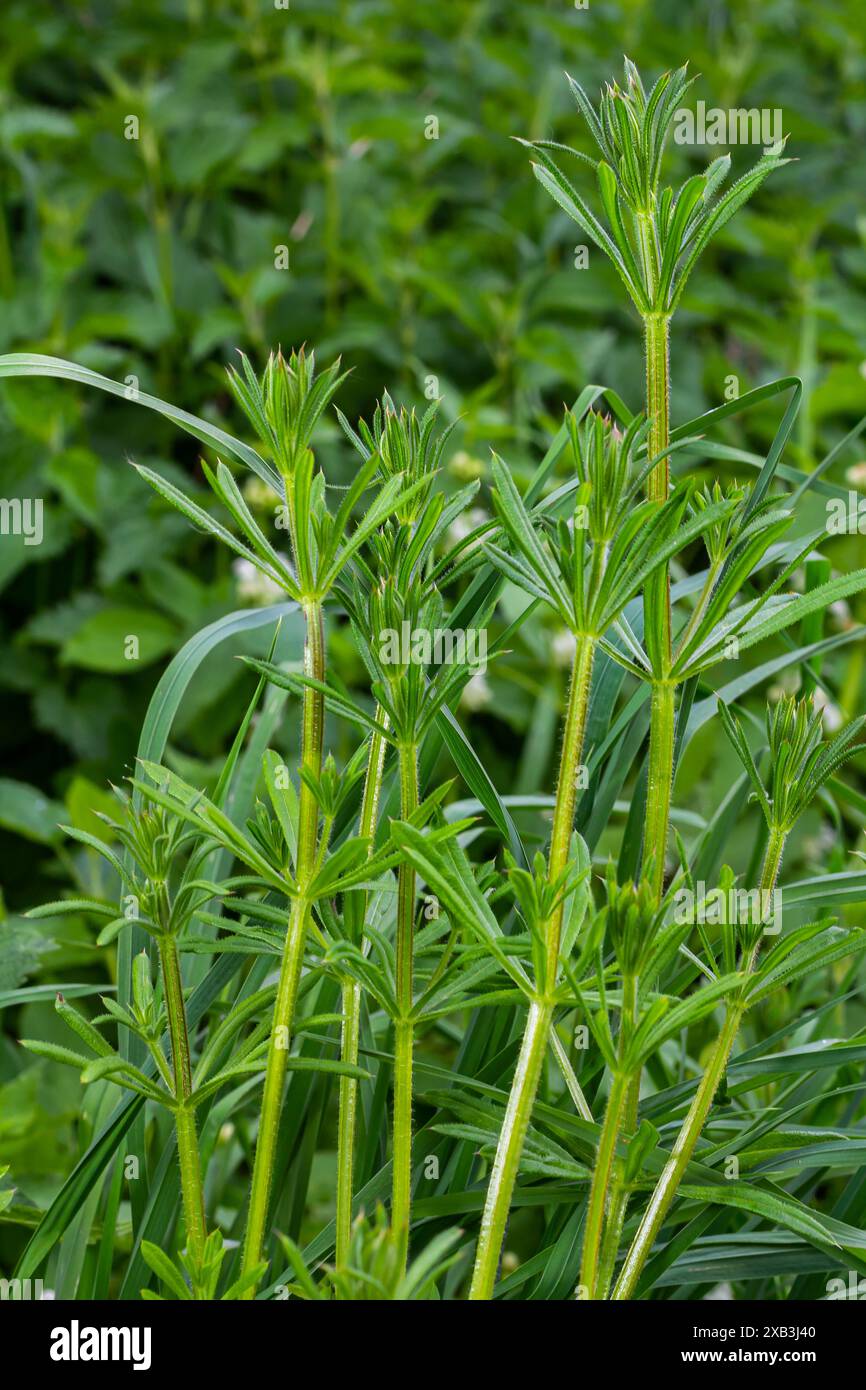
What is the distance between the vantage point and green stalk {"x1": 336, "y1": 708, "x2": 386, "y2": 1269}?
1.74 ft

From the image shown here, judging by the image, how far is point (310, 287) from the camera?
2246 millimetres

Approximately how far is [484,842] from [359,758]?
1.95ft

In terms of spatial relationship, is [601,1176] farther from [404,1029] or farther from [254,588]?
[254,588]

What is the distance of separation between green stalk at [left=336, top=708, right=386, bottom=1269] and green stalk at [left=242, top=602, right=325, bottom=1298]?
0.03 meters

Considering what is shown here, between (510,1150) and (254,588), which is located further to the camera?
(254,588)

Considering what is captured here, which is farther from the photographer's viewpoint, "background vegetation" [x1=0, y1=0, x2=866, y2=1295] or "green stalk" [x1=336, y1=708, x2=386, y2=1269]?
"background vegetation" [x1=0, y1=0, x2=866, y2=1295]

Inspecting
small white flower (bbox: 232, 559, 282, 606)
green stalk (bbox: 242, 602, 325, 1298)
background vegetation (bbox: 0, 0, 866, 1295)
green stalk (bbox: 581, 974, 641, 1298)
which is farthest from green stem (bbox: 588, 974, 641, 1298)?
small white flower (bbox: 232, 559, 282, 606)

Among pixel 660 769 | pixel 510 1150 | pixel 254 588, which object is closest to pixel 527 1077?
pixel 510 1150

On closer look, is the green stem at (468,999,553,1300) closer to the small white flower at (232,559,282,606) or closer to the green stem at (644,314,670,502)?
the green stem at (644,314,670,502)

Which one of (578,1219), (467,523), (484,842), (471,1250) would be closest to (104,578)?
(467,523)

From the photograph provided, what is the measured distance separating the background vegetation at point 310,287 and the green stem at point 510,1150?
0.89 meters

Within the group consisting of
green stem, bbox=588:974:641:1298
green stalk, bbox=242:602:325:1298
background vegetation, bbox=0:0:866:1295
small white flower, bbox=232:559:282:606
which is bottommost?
green stem, bbox=588:974:641:1298

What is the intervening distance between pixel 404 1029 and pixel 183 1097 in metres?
0.10

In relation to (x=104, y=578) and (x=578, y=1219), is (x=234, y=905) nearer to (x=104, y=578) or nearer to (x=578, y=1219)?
(x=578, y=1219)
